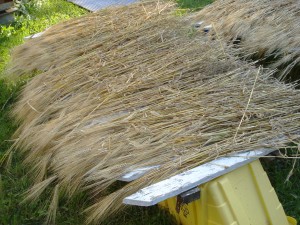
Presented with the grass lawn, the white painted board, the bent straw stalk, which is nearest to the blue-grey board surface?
the bent straw stalk

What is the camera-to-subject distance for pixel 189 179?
207cm

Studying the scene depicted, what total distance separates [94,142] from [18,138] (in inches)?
32.8

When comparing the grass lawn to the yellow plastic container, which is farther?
the grass lawn

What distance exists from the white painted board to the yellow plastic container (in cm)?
4

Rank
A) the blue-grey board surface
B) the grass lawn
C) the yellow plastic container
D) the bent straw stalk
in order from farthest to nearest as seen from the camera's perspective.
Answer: the blue-grey board surface → the bent straw stalk → the grass lawn → the yellow plastic container

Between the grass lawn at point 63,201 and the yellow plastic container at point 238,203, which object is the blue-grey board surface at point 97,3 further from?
the yellow plastic container at point 238,203

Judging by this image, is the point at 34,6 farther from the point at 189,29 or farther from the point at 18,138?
the point at 18,138

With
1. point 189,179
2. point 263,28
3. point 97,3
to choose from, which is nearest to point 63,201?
point 189,179

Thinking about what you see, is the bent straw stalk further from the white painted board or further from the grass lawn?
the white painted board

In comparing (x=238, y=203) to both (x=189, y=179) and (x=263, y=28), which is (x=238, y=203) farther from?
(x=263, y=28)

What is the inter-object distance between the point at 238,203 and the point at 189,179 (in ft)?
0.89

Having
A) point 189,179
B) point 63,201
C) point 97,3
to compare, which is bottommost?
point 63,201

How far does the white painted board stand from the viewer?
194 cm

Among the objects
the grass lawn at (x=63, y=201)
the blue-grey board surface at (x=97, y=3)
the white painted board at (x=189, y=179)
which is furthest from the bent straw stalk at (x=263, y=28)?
the blue-grey board surface at (x=97, y=3)
